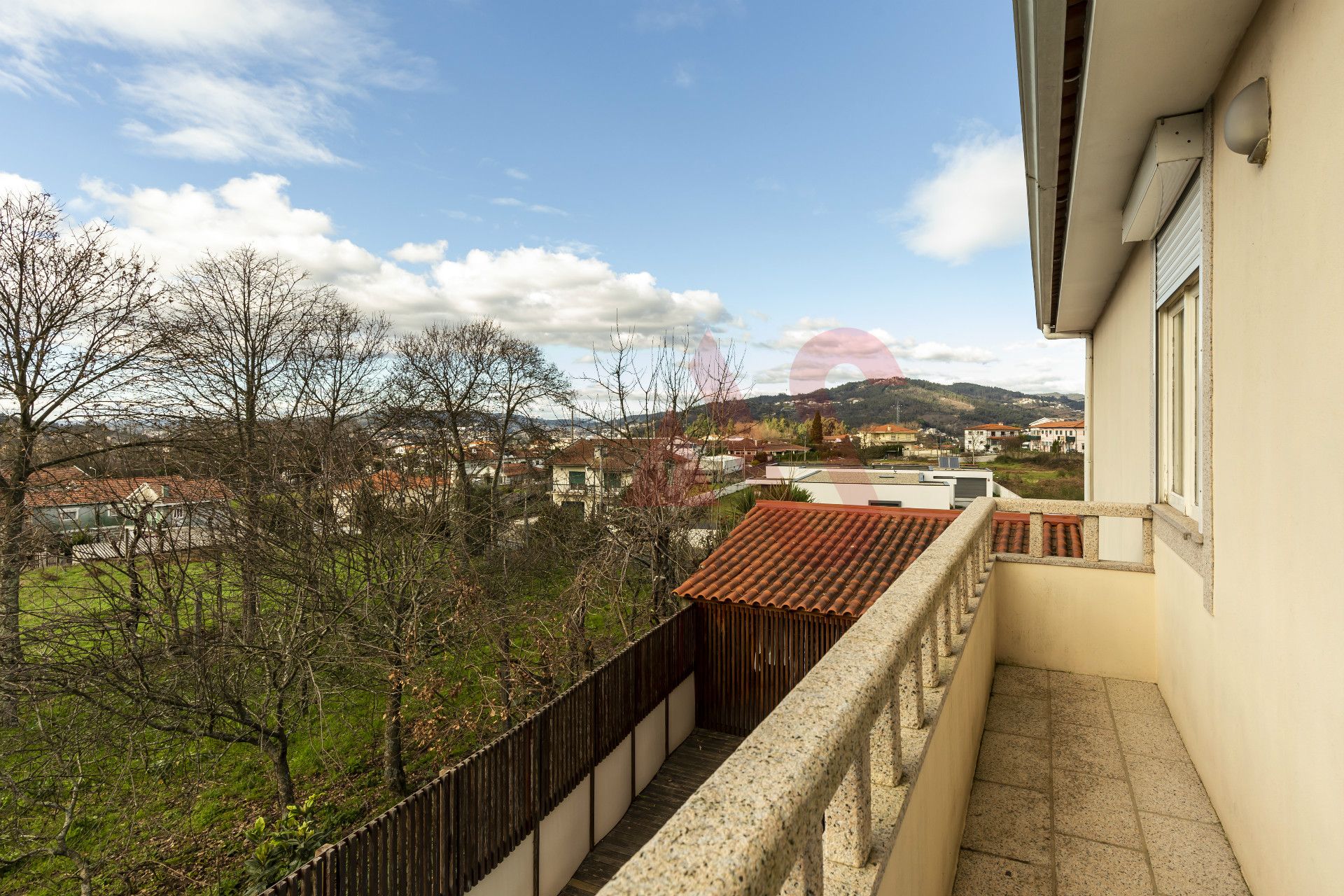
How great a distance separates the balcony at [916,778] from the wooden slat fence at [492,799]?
2 cm

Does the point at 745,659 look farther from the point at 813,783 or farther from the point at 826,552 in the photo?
the point at 813,783

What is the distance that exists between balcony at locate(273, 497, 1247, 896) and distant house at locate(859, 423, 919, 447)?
1324 cm

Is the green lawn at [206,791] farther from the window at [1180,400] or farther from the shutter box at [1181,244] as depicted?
the shutter box at [1181,244]

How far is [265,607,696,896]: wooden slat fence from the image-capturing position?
4680mm

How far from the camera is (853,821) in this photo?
1095mm

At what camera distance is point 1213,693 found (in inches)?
99.0

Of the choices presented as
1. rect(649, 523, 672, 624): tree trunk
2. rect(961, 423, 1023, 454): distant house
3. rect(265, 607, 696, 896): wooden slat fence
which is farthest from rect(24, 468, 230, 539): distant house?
rect(961, 423, 1023, 454): distant house

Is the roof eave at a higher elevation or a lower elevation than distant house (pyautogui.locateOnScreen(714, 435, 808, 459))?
higher

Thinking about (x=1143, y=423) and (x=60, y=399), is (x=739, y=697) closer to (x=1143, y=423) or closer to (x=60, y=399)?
(x=1143, y=423)

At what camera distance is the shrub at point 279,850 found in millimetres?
6402

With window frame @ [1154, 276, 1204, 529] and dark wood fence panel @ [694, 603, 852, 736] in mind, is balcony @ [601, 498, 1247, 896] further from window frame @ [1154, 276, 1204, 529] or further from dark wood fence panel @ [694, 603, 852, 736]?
dark wood fence panel @ [694, 603, 852, 736]

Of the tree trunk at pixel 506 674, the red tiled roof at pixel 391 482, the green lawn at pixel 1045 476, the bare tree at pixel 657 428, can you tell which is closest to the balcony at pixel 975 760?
the tree trunk at pixel 506 674

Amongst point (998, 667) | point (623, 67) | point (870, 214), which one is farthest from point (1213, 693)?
point (623, 67)

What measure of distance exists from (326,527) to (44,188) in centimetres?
635
